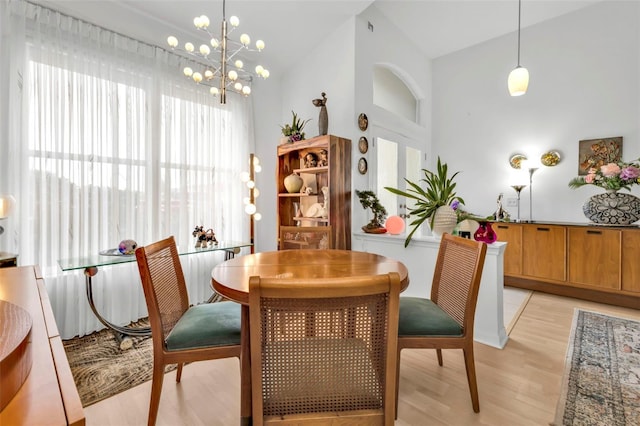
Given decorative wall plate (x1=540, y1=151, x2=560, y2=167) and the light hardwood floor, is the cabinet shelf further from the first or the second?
decorative wall plate (x1=540, y1=151, x2=560, y2=167)

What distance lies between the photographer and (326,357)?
0.90m

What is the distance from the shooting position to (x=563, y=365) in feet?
6.73

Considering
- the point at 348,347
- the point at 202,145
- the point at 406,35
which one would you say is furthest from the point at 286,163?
the point at 348,347

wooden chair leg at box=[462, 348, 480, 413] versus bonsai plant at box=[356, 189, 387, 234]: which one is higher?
bonsai plant at box=[356, 189, 387, 234]

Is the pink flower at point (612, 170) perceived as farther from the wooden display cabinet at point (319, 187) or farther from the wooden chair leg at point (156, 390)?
the wooden chair leg at point (156, 390)

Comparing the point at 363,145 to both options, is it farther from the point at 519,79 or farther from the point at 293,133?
the point at 519,79

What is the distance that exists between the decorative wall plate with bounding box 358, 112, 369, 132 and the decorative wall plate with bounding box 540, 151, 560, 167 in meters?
2.59

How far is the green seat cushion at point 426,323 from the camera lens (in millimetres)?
1559

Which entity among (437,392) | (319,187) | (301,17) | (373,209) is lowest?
(437,392)

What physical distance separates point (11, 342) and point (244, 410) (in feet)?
3.39

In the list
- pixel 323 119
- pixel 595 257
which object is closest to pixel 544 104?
pixel 595 257

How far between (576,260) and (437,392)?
2.87 meters

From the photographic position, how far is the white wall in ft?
11.6

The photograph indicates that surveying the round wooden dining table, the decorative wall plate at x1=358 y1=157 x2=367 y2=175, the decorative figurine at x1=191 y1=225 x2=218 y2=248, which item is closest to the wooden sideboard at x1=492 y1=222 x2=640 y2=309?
the decorative wall plate at x1=358 y1=157 x2=367 y2=175
